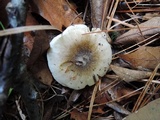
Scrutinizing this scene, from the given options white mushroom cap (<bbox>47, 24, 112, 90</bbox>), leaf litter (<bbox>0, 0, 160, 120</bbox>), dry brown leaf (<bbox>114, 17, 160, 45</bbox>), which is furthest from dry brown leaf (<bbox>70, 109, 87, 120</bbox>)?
dry brown leaf (<bbox>114, 17, 160, 45</bbox>)

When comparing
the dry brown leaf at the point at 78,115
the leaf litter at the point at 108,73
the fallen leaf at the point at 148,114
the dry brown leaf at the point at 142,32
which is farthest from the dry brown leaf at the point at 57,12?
the fallen leaf at the point at 148,114

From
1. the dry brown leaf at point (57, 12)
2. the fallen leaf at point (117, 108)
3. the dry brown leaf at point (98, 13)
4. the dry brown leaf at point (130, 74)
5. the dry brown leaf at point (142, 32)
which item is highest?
the dry brown leaf at point (57, 12)

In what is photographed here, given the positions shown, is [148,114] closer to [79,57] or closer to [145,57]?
[145,57]

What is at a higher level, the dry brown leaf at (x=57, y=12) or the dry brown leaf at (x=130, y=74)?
the dry brown leaf at (x=57, y=12)

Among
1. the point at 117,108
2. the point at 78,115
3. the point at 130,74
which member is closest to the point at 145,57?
the point at 130,74

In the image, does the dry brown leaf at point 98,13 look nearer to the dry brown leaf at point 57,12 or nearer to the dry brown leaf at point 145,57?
the dry brown leaf at point 57,12

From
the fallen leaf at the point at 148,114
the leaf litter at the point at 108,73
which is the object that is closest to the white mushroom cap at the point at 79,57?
the leaf litter at the point at 108,73

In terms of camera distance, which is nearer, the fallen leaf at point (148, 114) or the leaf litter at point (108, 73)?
the fallen leaf at point (148, 114)

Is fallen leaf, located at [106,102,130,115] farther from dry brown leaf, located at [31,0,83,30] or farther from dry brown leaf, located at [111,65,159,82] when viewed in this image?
dry brown leaf, located at [31,0,83,30]
